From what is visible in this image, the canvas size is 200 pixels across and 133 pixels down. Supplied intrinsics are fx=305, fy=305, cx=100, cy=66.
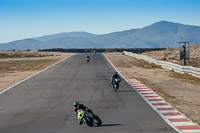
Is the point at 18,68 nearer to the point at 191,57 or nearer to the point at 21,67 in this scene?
the point at 21,67

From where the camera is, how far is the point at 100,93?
57.4 feet

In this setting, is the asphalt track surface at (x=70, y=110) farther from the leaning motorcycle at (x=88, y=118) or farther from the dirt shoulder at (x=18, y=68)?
the dirt shoulder at (x=18, y=68)

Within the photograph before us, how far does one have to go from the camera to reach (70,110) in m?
12.9

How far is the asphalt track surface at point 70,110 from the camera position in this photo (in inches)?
396

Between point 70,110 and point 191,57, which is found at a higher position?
point 191,57

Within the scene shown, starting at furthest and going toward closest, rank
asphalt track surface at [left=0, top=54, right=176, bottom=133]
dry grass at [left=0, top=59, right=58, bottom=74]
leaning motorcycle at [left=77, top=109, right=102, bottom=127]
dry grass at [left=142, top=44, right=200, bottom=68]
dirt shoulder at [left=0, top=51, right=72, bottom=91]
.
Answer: dry grass at [left=142, top=44, right=200, bottom=68]
dry grass at [left=0, top=59, right=58, bottom=74]
dirt shoulder at [left=0, top=51, right=72, bottom=91]
leaning motorcycle at [left=77, top=109, right=102, bottom=127]
asphalt track surface at [left=0, top=54, right=176, bottom=133]

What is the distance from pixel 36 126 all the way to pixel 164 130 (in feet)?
14.0

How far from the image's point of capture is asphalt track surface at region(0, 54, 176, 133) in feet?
33.0

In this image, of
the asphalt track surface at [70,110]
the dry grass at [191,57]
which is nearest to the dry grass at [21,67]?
the asphalt track surface at [70,110]

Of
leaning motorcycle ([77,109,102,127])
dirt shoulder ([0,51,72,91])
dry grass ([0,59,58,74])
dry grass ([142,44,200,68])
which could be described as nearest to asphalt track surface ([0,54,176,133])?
leaning motorcycle ([77,109,102,127])

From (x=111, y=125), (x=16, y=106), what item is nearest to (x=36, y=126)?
(x=111, y=125)

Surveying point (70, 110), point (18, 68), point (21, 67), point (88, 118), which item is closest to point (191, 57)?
point (21, 67)

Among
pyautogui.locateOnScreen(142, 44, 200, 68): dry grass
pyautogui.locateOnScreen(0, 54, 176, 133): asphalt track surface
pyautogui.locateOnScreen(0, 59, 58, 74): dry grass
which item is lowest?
pyautogui.locateOnScreen(0, 59, 58, 74): dry grass

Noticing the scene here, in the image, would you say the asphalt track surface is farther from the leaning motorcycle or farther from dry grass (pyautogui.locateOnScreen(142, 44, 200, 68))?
dry grass (pyautogui.locateOnScreen(142, 44, 200, 68))
